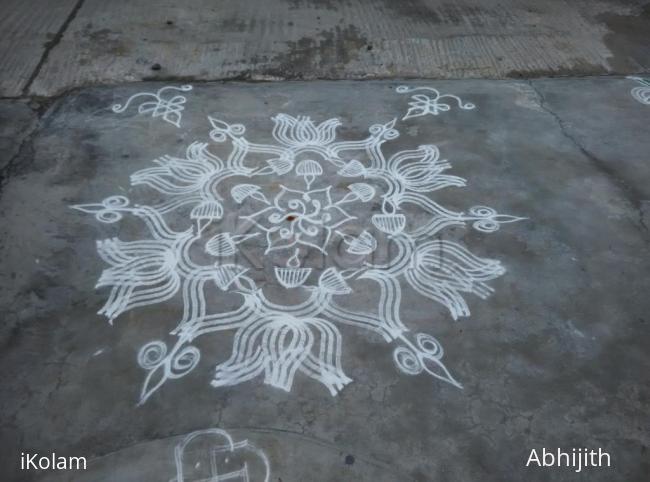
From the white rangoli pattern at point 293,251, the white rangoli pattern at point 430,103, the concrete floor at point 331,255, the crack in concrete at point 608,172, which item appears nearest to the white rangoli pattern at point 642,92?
the concrete floor at point 331,255

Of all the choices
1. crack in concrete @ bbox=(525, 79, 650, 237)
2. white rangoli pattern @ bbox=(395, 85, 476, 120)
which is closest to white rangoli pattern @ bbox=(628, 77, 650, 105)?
crack in concrete @ bbox=(525, 79, 650, 237)

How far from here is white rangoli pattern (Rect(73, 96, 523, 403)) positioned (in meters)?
2.20

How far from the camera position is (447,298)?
7.95 feet

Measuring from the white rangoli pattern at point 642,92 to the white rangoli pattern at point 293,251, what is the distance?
5.56 feet

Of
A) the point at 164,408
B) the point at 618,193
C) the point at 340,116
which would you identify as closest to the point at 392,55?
the point at 340,116

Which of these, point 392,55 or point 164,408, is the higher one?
point 392,55

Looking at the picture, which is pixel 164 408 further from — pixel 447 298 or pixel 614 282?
pixel 614 282

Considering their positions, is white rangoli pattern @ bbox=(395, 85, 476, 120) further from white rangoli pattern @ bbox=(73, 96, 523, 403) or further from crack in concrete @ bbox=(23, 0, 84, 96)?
crack in concrete @ bbox=(23, 0, 84, 96)

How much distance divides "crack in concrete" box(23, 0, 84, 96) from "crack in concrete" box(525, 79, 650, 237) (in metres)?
3.56

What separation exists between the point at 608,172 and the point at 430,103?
1205mm

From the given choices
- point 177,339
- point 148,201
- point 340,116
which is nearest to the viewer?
point 177,339

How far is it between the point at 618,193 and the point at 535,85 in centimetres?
123

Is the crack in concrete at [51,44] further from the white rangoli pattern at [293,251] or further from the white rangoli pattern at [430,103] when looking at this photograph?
the white rangoli pattern at [430,103]

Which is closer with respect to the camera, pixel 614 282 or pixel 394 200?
pixel 614 282
